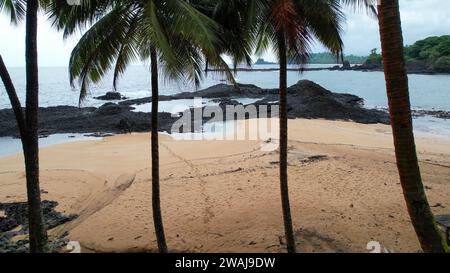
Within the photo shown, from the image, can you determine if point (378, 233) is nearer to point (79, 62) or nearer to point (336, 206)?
point (336, 206)

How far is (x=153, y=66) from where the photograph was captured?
8.27 m

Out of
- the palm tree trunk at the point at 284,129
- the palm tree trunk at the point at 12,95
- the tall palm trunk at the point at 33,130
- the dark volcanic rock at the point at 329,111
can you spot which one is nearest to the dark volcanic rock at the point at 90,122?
the dark volcanic rock at the point at 329,111

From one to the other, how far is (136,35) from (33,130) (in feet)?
9.05

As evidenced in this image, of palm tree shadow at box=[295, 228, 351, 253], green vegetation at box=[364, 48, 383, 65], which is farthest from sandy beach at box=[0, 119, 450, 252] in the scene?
green vegetation at box=[364, 48, 383, 65]

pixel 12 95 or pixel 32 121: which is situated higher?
pixel 12 95

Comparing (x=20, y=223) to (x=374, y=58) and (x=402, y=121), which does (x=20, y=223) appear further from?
(x=374, y=58)

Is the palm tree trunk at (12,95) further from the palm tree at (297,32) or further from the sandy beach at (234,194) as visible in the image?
the palm tree at (297,32)

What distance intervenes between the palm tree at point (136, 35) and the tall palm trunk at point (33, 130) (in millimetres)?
644

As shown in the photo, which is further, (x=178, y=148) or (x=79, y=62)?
(x=178, y=148)

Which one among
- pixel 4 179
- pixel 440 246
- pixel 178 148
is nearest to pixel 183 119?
pixel 178 148

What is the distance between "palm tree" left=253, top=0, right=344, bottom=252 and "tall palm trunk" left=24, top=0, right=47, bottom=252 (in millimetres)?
→ 4350

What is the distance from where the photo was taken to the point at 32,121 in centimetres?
764

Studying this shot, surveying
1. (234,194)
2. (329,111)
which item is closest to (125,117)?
(329,111)
